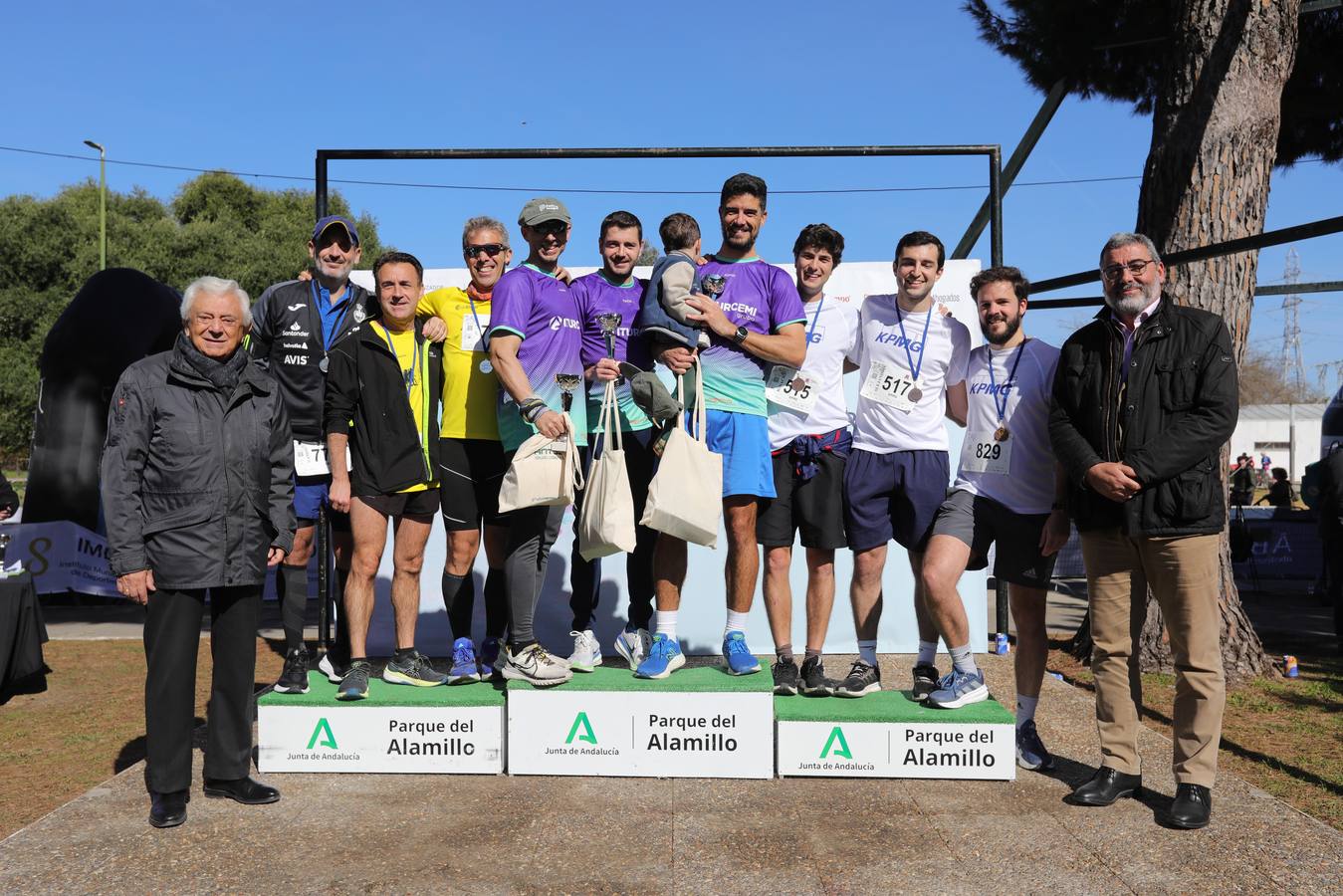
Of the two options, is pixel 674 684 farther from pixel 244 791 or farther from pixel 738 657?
pixel 244 791

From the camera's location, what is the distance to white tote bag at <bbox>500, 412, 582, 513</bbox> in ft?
12.5

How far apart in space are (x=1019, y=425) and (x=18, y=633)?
570 centimetres

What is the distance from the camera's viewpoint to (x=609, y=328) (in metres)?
4.08

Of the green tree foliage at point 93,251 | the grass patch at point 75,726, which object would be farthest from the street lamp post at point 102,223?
the grass patch at point 75,726

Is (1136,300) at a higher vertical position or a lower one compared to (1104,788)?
higher

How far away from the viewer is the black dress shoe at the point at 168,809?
10.9ft

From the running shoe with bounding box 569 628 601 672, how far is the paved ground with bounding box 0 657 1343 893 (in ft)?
1.65

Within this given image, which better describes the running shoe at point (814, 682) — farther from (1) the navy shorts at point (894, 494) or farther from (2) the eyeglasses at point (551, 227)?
(2) the eyeglasses at point (551, 227)

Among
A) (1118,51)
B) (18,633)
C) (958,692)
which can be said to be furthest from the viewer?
(1118,51)

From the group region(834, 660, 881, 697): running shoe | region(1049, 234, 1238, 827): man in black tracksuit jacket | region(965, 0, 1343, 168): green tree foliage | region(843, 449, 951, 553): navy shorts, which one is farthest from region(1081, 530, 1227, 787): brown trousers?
region(965, 0, 1343, 168): green tree foliage

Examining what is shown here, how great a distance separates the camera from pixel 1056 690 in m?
5.29

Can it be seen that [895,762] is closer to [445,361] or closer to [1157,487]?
[1157,487]

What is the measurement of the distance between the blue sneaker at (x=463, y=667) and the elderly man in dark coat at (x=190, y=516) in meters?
0.86

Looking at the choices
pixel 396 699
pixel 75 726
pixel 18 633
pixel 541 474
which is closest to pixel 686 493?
pixel 541 474
